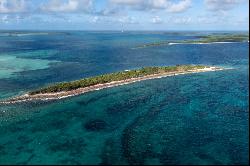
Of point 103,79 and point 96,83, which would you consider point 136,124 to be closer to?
point 96,83

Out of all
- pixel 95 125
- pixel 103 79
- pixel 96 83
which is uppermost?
pixel 103 79

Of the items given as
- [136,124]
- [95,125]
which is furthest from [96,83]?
[136,124]

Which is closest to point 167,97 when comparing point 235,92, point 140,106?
point 140,106

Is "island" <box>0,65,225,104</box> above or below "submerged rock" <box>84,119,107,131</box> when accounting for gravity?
above

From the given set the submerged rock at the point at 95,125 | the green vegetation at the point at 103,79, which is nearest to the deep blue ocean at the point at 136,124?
the submerged rock at the point at 95,125

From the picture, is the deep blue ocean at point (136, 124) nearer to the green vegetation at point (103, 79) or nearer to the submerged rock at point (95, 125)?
the submerged rock at point (95, 125)

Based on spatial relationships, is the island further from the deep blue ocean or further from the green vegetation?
the deep blue ocean

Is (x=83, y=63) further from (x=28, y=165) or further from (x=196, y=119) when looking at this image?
(x=28, y=165)

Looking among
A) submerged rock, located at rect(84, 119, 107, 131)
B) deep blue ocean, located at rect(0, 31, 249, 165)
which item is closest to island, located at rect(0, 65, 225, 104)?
deep blue ocean, located at rect(0, 31, 249, 165)
